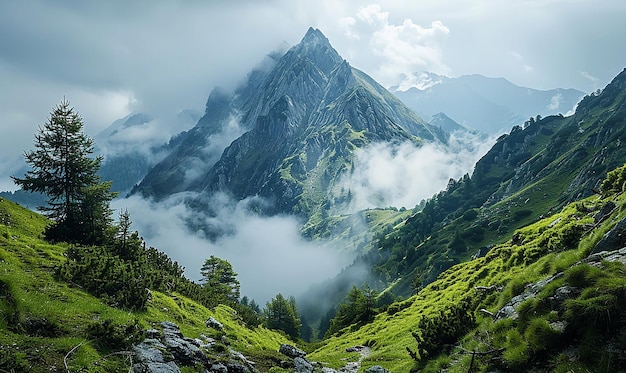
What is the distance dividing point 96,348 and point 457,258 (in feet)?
677

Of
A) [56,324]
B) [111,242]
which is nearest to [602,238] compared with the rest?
[56,324]

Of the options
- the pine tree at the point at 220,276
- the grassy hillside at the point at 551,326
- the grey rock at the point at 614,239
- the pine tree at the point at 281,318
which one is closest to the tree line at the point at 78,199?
the grassy hillside at the point at 551,326

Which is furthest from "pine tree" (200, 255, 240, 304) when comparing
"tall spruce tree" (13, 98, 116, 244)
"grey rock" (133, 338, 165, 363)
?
"grey rock" (133, 338, 165, 363)

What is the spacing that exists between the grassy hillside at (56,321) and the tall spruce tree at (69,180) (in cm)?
1032

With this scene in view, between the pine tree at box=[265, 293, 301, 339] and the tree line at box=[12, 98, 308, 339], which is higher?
the tree line at box=[12, 98, 308, 339]

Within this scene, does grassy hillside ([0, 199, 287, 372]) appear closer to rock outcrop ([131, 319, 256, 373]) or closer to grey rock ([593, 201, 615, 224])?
rock outcrop ([131, 319, 256, 373])

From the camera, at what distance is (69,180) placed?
4600cm

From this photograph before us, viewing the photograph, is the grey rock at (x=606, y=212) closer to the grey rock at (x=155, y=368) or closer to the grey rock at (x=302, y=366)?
the grey rock at (x=302, y=366)

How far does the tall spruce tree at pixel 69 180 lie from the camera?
145 feet

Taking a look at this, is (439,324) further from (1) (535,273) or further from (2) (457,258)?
(2) (457,258)

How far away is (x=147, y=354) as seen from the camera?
18453 millimetres

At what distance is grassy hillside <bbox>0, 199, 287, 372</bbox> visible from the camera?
50.7 feet

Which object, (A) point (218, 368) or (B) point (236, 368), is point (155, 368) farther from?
(B) point (236, 368)

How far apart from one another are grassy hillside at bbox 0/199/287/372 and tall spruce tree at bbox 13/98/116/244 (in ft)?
33.9
